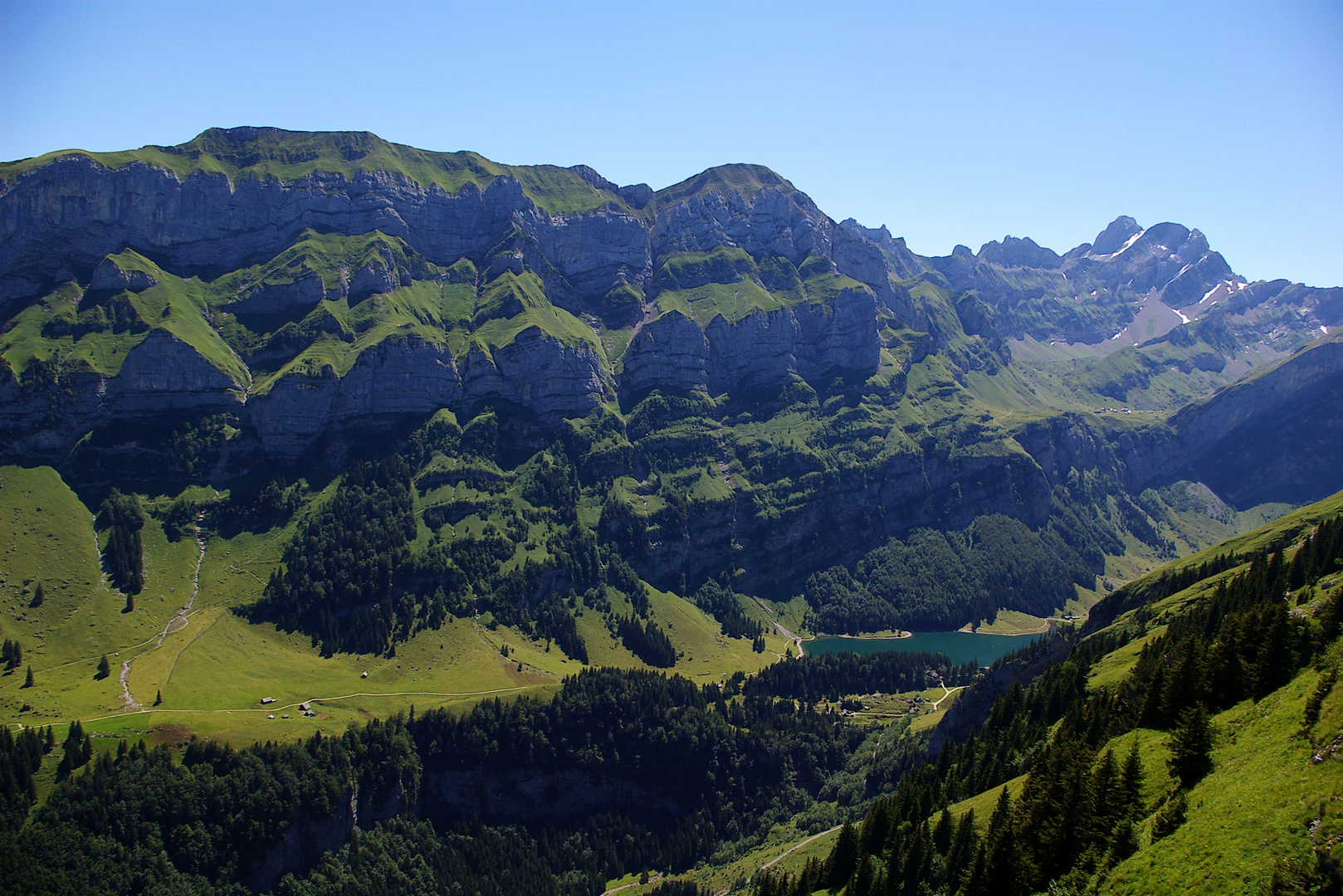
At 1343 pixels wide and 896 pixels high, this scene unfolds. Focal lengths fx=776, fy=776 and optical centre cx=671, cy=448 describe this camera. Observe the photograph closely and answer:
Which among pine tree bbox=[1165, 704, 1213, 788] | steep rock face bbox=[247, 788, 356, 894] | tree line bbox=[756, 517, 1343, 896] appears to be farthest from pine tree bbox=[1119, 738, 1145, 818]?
steep rock face bbox=[247, 788, 356, 894]

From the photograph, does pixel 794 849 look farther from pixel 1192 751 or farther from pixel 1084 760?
pixel 1192 751

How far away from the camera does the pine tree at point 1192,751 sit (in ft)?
180

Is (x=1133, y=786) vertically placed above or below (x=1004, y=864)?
above

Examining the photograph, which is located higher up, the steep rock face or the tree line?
the tree line

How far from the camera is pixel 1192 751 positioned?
180ft

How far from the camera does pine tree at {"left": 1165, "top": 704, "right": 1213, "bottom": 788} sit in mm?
54750

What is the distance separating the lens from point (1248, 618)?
70500mm

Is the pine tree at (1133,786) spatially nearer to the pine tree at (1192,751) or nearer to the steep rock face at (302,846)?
the pine tree at (1192,751)

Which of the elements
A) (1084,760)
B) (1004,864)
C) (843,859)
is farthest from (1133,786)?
(843,859)

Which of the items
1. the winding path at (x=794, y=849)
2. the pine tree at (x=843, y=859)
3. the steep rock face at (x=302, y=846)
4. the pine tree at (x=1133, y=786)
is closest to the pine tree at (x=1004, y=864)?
the pine tree at (x=1133, y=786)

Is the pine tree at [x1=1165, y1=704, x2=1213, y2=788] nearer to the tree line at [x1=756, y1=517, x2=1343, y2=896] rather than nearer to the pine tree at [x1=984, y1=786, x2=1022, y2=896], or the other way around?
the tree line at [x1=756, y1=517, x2=1343, y2=896]

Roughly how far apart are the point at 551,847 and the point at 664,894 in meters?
37.4

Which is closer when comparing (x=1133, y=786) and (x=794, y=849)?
(x=1133, y=786)

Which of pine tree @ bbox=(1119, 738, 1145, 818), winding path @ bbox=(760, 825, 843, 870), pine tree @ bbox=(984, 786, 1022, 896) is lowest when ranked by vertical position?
winding path @ bbox=(760, 825, 843, 870)
